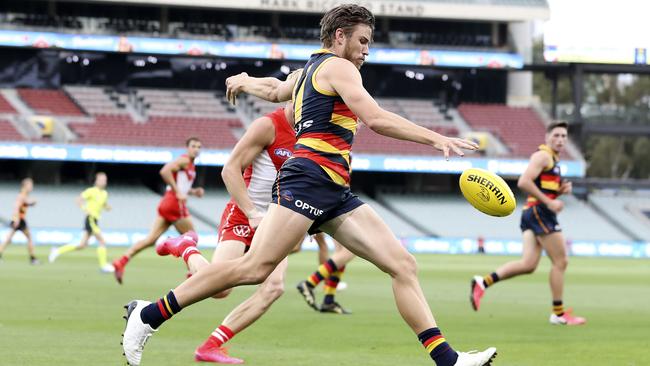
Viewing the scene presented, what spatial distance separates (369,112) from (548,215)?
7.29 m

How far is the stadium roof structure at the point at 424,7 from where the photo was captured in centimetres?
6038

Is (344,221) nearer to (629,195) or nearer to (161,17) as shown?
(161,17)

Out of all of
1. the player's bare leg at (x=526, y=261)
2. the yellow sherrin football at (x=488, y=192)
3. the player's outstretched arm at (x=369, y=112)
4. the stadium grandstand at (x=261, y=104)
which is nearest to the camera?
the player's outstretched arm at (x=369, y=112)

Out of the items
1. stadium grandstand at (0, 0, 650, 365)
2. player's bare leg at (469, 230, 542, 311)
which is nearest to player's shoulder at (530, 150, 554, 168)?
player's bare leg at (469, 230, 542, 311)

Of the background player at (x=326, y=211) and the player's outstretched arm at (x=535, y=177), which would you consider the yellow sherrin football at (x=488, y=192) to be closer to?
the background player at (x=326, y=211)

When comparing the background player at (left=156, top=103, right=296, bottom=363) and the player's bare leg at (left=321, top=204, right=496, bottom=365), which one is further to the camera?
the background player at (left=156, top=103, right=296, bottom=363)

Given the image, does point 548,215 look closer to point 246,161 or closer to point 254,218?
point 246,161

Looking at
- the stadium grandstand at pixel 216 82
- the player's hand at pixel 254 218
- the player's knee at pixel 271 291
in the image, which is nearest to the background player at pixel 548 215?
the player's knee at pixel 271 291

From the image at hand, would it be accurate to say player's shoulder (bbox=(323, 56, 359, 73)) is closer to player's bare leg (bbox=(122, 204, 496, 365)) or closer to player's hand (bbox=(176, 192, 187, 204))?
player's bare leg (bbox=(122, 204, 496, 365))

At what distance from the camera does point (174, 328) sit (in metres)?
12.5

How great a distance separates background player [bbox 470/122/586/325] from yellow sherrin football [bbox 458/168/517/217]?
6005 millimetres

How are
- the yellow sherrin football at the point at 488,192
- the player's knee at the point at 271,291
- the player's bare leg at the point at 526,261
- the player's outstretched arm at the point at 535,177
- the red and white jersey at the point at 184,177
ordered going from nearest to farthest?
the yellow sherrin football at the point at 488,192 < the player's knee at the point at 271,291 < the player's outstretched arm at the point at 535,177 < the player's bare leg at the point at 526,261 < the red and white jersey at the point at 184,177

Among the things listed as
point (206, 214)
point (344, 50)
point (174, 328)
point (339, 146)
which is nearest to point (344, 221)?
point (339, 146)

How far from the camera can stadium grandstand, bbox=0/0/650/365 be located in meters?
56.8
